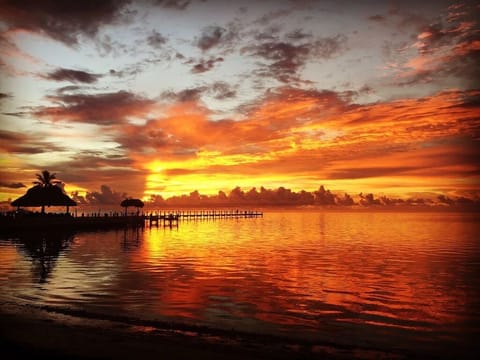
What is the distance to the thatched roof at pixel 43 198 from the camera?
56125 millimetres

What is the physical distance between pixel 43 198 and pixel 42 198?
132 millimetres

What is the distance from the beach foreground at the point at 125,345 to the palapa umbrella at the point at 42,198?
156 ft

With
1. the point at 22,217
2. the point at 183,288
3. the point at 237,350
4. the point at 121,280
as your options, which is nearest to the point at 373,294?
the point at 183,288

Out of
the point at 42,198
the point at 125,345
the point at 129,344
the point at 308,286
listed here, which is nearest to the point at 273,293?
the point at 308,286

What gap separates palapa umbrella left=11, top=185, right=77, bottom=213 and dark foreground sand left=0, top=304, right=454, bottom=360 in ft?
155

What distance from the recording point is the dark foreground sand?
10.3 m

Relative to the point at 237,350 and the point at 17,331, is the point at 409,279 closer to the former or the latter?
the point at 237,350

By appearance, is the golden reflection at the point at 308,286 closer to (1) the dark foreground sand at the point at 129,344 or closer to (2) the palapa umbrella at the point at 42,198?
(1) the dark foreground sand at the point at 129,344

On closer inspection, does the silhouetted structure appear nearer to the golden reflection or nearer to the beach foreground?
the golden reflection

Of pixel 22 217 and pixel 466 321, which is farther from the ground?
pixel 22 217

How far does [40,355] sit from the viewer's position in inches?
388

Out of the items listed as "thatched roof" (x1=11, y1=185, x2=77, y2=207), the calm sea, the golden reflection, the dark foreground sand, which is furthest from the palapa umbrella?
the dark foreground sand

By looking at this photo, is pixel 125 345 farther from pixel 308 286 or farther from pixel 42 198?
pixel 42 198

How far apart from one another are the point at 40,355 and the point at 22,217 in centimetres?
4807
